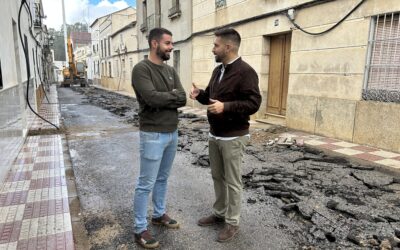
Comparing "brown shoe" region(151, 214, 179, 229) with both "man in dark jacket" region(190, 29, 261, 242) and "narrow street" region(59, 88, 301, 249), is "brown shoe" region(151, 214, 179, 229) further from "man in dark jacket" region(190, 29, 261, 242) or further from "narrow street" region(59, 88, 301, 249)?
"man in dark jacket" region(190, 29, 261, 242)

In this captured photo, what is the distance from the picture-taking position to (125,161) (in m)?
5.30

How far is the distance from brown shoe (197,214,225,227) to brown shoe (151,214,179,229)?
10.1 inches

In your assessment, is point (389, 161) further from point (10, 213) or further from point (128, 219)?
point (10, 213)

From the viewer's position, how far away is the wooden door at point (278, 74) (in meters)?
8.07

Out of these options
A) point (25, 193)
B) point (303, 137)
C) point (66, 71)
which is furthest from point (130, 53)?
point (25, 193)

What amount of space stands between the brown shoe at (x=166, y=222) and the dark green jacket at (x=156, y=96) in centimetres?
96

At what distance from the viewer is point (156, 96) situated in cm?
245

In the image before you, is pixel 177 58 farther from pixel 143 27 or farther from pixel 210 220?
pixel 210 220

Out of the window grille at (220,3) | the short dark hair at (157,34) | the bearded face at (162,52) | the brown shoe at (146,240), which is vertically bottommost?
the brown shoe at (146,240)

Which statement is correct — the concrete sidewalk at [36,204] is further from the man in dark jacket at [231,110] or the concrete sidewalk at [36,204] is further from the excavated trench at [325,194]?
the man in dark jacket at [231,110]

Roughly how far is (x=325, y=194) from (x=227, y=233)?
162cm

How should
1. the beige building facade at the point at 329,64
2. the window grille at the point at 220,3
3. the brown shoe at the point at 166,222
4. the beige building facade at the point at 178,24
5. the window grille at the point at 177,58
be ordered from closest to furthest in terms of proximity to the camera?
the brown shoe at the point at 166,222
the beige building facade at the point at 329,64
the window grille at the point at 220,3
the beige building facade at the point at 178,24
the window grille at the point at 177,58

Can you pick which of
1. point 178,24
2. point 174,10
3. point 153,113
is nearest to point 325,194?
point 153,113

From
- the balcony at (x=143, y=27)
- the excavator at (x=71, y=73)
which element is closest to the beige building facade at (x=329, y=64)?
the balcony at (x=143, y=27)
